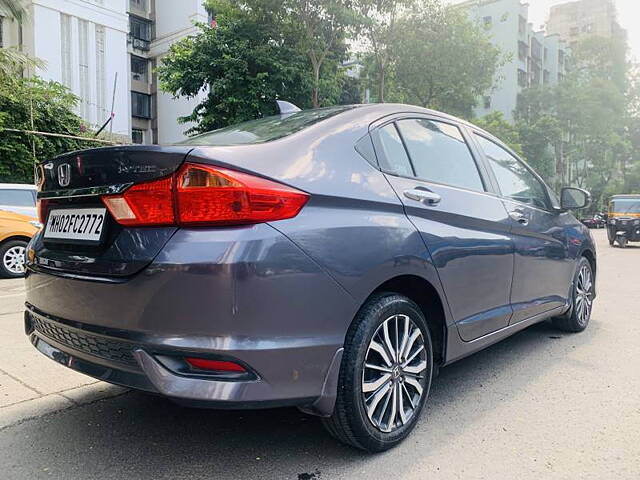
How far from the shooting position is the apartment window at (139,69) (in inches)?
1369

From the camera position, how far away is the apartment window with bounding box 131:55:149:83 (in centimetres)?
3478

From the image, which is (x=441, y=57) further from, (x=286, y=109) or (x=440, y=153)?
(x=440, y=153)

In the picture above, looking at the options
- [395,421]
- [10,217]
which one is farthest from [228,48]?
[395,421]

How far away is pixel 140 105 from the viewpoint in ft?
116

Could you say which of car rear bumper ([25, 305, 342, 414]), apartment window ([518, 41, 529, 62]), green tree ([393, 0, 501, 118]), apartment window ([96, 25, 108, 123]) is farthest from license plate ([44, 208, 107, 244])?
apartment window ([518, 41, 529, 62])

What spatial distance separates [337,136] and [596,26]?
82.0 meters

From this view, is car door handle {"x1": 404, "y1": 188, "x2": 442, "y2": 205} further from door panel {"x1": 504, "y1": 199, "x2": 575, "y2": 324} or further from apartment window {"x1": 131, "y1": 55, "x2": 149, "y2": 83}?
apartment window {"x1": 131, "y1": 55, "x2": 149, "y2": 83}

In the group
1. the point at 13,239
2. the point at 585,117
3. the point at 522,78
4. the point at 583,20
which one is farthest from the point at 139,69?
the point at 583,20

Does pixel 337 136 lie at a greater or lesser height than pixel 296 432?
greater

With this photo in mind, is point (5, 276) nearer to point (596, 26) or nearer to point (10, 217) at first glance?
point (10, 217)

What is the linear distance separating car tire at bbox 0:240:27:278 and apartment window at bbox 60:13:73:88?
20.9 meters

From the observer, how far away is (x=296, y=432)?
2.57 m

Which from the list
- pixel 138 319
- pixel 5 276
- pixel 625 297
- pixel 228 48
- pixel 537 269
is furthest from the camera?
pixel 228 48

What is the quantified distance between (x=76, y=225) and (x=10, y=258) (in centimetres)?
705
